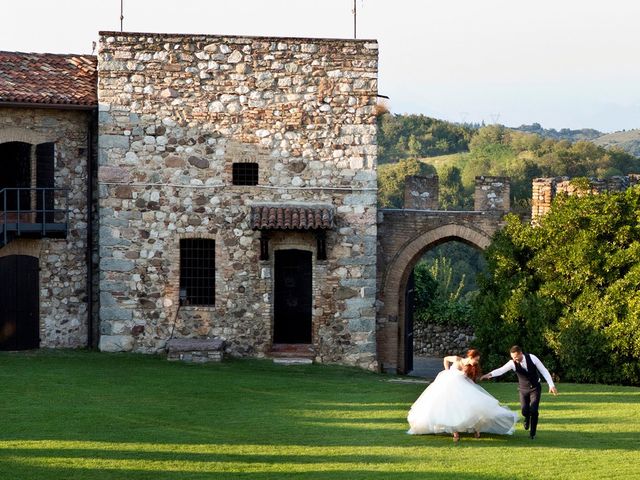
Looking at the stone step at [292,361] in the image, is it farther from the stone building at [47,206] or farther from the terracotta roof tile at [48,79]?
the terracotta roof tile at [48,79]

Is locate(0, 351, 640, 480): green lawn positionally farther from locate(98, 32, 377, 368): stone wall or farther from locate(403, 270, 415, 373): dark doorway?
locate(403, 270, 415, 373): dark doorway

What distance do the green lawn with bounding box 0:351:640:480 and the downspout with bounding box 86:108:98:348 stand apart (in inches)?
94.5

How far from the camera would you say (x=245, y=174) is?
26.9m

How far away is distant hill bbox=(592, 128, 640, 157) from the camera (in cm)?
9562

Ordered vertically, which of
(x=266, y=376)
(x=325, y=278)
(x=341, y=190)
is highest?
A: (x=341, y=190)

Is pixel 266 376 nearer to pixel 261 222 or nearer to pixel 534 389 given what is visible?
pixel 261 222

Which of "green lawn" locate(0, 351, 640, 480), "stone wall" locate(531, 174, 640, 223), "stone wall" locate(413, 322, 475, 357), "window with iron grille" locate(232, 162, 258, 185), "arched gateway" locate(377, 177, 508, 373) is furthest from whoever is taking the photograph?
"stone wall" locate(413, 322, 475, 357)

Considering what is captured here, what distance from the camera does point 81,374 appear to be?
76.0 ft

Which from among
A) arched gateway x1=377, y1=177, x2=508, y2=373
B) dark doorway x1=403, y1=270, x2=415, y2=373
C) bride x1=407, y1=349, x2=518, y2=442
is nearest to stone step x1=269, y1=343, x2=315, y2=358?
arched gateway x1=377, y1=177, x2=508, y2=373

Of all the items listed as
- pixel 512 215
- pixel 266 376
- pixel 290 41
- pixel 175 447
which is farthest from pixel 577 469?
pixel 290 41

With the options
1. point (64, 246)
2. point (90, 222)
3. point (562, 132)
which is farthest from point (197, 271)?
point (562, 132)

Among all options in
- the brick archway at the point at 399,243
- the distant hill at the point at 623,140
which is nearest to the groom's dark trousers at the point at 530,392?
the brick archway at the point at 399,243

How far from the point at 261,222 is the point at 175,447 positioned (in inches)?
402

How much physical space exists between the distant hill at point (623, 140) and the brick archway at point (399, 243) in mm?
66533
